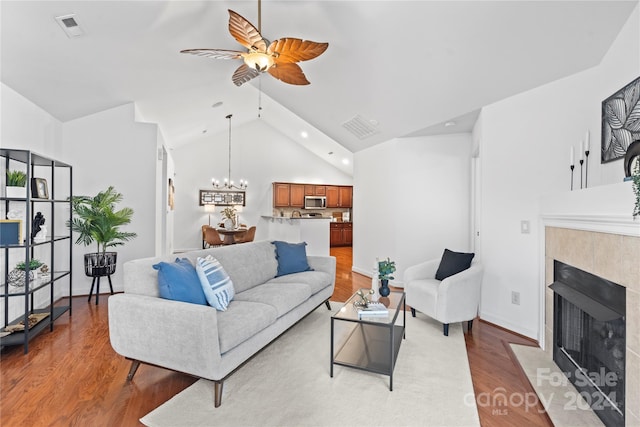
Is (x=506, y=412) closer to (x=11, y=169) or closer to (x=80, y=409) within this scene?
(x=80, y=409)

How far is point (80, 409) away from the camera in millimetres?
1957

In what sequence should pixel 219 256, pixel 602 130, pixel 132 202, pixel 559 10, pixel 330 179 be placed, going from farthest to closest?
pixel 330 179, pixel 132 202, pixel 219 256, pixel 602 130, pixel 559 10

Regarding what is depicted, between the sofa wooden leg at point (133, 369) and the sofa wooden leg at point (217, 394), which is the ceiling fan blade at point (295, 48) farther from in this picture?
the sofa wooden leg at point (133, 369)

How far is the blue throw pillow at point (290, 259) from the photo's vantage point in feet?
12.2

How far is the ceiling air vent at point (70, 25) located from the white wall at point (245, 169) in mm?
6389

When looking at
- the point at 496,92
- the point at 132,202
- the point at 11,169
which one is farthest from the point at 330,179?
the point at 11,169

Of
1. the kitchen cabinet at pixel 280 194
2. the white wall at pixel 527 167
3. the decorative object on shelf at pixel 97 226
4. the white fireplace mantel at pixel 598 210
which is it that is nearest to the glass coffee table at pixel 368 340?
the white wall at pixel 527 167

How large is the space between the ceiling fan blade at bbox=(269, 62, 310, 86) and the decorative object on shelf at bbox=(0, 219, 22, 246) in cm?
266

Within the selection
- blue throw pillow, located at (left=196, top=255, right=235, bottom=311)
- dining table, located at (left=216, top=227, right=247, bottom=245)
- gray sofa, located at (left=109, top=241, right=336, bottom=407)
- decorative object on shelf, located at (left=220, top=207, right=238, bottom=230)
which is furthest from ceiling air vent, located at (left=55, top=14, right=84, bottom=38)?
decorative object on shelf, located at (left=220, top=207, right=238, bottom=230)

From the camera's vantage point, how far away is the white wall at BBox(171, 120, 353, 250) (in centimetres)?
897

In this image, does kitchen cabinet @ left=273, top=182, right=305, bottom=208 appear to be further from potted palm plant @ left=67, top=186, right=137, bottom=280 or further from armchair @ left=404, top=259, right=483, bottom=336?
armchair @ left=404, top=259, right=483, bottom=336

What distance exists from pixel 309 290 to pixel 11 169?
3227 mm

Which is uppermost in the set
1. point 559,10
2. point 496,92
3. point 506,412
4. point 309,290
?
point 559,10

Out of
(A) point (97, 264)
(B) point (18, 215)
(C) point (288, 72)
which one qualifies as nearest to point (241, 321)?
(C) point (288, 72)
